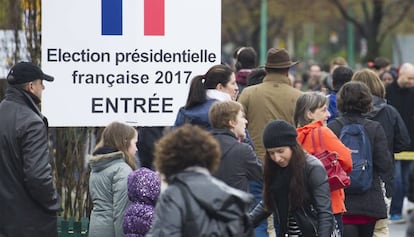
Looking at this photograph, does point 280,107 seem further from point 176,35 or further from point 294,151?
point 294,151

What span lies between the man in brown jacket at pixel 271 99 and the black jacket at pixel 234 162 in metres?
2.62

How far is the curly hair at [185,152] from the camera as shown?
600cm

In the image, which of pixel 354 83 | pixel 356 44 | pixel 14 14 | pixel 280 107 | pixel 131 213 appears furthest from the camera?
pixel 356 44

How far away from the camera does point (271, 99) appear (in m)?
10.9

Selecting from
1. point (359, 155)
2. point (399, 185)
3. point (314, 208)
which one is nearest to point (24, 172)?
point (314, 208)

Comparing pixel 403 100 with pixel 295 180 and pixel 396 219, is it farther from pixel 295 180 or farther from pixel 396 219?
pixel 295 180

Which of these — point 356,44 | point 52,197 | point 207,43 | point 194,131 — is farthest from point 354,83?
point 356,44

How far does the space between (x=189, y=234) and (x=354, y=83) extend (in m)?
4.11

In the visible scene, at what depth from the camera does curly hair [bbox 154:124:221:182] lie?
600cm

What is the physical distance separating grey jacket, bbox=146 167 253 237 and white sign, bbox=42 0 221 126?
389cm

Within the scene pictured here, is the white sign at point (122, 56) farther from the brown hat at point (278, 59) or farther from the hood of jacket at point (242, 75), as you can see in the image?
the hood of jacket at point (242, 75)

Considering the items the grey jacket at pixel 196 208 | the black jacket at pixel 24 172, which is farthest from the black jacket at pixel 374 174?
the grey jacket at pixel 196 208

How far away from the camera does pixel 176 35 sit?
988 cm

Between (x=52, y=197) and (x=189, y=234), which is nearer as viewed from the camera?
(x=189, y=234)
